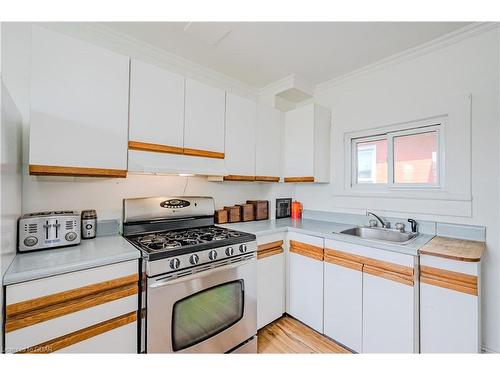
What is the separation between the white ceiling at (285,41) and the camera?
1688 millimetres

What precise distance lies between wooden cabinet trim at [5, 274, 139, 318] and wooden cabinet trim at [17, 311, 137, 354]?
0.58 feet

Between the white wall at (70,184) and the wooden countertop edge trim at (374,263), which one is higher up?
the white wall at (70,184)

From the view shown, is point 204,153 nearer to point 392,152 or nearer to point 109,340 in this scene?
point 109,340

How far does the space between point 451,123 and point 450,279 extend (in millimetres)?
1215

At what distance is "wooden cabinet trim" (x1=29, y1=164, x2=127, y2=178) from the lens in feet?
4.23

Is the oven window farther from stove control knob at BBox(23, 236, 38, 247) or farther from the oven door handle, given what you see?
stove control knob at BBox(23, 236, 38, 247)

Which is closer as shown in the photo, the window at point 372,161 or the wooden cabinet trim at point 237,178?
the wooden cabinet trim at point 237,178

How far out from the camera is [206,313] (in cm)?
151

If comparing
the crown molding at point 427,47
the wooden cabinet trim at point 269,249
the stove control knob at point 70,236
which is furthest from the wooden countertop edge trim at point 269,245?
the crown molding at point 427,47

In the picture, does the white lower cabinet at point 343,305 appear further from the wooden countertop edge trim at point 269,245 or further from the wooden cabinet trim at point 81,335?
the wooden cabinet trim at point 81,335

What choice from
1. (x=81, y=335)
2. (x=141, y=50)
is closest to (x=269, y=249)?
(x=81, y=335)

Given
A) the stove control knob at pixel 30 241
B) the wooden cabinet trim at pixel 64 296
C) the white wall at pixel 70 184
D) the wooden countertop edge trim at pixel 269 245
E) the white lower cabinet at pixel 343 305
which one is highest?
the white wall at pixel 70 184

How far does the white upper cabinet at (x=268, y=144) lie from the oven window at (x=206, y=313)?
1172mm

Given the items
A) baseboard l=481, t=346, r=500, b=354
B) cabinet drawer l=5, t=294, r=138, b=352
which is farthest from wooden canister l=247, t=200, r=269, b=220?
baseboard l=481, t=346, r=500, b=354
